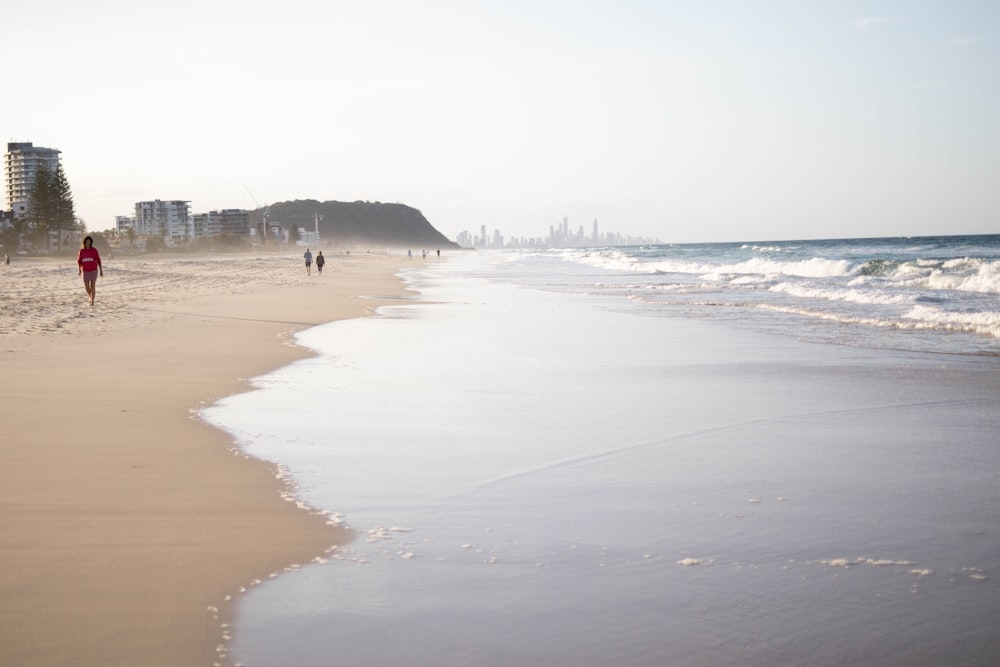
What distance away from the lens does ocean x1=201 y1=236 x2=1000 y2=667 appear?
126 inches

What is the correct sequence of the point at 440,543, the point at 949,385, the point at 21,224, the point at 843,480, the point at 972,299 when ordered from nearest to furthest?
1. the point at 440,543
2. the point at 843,480
3. the point at 949,385
4. the point at 972,299
5. the point at 21,224

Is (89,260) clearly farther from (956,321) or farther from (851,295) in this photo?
(851,295)

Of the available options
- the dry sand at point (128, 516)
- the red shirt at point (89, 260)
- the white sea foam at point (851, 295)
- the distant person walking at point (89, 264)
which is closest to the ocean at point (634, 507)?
the dry sand at point (128, 516)

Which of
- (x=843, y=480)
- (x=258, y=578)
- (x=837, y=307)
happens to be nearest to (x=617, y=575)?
(x=258, y=578)

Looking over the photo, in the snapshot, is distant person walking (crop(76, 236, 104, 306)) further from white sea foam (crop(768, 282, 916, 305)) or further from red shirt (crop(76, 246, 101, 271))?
white sea foam (crop(768, 282, 916, 305))

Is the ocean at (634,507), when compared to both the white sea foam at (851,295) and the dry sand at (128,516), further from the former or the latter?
the white sea foam at (851,295)

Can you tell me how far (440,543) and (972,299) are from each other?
→ 22433mm

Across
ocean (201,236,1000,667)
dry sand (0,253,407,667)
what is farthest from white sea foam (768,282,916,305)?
dry sand (0,253,407,667)

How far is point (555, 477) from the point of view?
5.48 metres

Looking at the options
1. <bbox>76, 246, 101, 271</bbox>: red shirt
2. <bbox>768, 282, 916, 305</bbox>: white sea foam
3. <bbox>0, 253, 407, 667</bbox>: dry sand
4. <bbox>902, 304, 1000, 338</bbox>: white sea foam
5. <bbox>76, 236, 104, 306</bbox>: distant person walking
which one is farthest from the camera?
<bbox>768, 282, 916, 305</bbox>: white sea foam

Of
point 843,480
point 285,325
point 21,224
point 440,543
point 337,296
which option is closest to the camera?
point 440,543

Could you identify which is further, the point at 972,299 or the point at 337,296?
the point at 337,296

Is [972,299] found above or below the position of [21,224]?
below

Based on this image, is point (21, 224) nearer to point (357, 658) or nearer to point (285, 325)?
point (285, 325)
